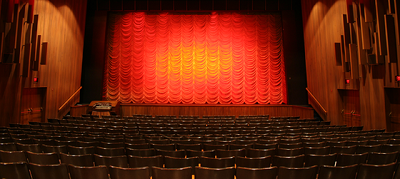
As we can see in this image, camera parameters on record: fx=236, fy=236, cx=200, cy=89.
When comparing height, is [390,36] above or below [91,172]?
above

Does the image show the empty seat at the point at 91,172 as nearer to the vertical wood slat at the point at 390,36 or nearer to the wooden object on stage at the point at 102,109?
the vertical wood slat at the point at 390,36

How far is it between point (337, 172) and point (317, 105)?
362 inches

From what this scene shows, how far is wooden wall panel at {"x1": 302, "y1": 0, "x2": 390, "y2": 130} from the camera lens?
24.4ft

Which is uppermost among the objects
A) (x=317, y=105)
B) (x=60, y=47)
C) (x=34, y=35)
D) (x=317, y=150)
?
(x=60, y=47)

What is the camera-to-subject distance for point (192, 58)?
537 inches

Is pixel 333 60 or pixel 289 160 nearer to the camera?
pixel 289 160

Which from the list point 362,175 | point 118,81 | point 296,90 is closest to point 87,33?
point 118,81

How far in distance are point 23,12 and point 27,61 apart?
65.6 inches

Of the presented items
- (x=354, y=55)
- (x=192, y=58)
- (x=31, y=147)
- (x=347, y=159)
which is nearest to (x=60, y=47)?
(x=192, y=58)

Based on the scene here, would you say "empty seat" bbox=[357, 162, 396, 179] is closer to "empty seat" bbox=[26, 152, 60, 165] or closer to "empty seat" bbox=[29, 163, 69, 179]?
"empty seat" bbox=[29, 163, 69, 179]

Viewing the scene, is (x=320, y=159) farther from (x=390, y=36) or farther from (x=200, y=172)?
(x=390, y=36)

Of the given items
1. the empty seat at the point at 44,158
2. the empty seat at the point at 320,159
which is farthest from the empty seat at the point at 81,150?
the empty seat at the point at 320,159

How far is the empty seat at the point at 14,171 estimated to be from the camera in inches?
102

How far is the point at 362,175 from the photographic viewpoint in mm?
2602
